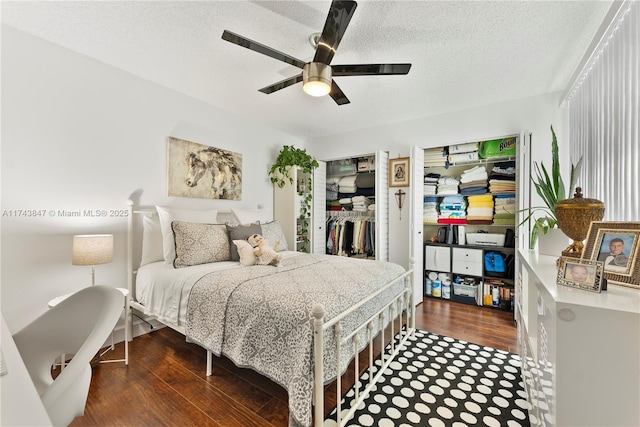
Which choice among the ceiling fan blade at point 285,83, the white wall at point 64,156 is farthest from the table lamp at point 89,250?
the ceiling fan blade at point 285,83

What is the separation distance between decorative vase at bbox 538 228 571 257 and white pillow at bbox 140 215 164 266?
3.20 meters

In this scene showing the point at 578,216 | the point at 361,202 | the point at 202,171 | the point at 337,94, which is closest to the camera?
the point at 578,216

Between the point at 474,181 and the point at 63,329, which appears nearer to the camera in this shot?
the point at 63,329

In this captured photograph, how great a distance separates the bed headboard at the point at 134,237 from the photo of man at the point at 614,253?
3.21 meters

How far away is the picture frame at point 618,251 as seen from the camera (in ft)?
3.33

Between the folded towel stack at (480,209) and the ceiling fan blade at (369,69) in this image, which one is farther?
the folded towel stack at (480,209)

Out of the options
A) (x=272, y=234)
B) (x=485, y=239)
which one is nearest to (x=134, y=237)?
(x=272, y=234)

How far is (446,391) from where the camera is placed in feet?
5.91

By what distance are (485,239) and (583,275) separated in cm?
283

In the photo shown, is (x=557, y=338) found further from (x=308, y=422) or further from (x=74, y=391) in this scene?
(x=74, y=391)

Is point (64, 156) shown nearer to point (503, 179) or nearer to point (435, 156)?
point (435, 156)

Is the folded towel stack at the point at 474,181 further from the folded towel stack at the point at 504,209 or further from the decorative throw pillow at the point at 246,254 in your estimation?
the decorative throw pillow at the point at 246,254

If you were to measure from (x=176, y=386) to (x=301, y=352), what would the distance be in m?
1.12

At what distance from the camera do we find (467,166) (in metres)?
3.89
